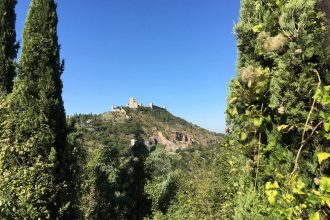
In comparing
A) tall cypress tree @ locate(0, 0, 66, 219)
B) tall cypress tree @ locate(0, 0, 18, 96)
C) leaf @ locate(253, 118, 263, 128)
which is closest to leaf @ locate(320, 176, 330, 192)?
leaf @ locate(253, 118, 263, 128)

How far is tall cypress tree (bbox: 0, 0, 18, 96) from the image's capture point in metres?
15.5

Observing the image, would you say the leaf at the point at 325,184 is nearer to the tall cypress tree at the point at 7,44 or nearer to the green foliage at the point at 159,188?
the tall cypress tree at the point at 7,44

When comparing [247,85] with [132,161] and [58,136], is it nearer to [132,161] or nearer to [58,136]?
[58,136]

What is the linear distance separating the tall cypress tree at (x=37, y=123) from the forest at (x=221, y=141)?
0.11 ft

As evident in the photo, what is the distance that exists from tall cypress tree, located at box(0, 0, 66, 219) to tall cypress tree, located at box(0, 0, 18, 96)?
2816 mm

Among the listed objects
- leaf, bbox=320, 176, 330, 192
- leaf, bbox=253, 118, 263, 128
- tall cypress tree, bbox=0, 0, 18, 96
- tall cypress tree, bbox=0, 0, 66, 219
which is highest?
tall cypress tree, bbox=0, 0, 18, 96

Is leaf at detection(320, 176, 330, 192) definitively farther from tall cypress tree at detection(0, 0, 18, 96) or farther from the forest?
tall cypress tree at detection(0, 0, 18, 96)

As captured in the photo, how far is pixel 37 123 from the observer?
12.8 m

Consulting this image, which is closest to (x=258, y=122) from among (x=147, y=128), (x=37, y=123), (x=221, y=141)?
(x=221, y=141)

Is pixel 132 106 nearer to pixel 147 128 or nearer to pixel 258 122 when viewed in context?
pixel 147 128

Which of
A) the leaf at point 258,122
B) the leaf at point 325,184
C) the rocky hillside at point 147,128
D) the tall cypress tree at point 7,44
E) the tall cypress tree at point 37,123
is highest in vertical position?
the rocky hillside at point 147,128

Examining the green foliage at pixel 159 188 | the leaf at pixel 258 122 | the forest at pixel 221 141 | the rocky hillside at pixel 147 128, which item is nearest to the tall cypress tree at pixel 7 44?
the forest at pixel 221 141

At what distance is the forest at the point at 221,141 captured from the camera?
10.8 feet

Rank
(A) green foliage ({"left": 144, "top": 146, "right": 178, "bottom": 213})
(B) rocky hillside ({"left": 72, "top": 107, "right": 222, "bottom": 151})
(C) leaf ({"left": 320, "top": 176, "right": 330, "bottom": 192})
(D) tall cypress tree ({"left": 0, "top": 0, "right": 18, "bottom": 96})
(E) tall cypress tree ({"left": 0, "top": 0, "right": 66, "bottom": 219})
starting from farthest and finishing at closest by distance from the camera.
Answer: (B) rocky hillside ({"left": 72, "top": 107, "right": 222, "bottom": 151}), (A) green foliage ({"left": 144, "top": 146, "right": 178, "bottom": 213}), (D) tall cypress tree ({"left": 0, "top": 0, "right": 18, "bottom": 96}), (E) tall cypress tree ({"left": 0, "top": 0, "right": 66, "bottom": 219}), (C) leaf ({"left": 320, "top": 176, "right": 330, "bottom": 192})
